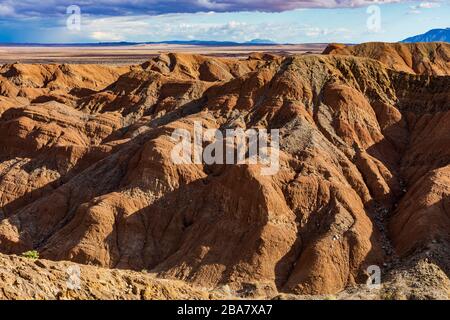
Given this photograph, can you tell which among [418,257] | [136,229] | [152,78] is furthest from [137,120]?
[418,257]

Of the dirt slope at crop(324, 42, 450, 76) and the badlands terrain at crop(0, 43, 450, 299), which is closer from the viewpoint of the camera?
the badlands terrain at crop(0, 43, 450, 299)

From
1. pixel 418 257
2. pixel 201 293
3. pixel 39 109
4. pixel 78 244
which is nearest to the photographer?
pixel 201 293

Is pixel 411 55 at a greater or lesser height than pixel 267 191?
greater

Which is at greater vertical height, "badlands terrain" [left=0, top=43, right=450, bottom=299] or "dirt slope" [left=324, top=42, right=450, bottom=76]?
"dirt slope" [left=324, top=42, right=450, bottom=76]

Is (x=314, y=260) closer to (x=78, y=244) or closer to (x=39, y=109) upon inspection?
(x=78, y=244)

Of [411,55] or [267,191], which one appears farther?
[411,55]

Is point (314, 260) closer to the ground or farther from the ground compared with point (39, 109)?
closer to the ground

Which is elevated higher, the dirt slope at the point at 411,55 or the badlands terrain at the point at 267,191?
the dirt slope at the point at 411,55
